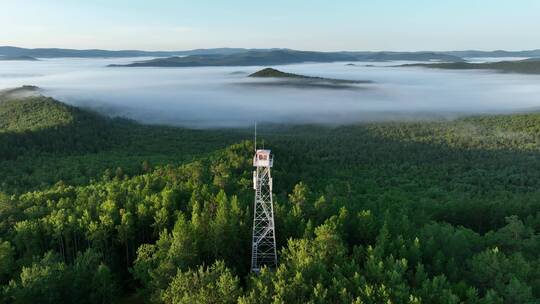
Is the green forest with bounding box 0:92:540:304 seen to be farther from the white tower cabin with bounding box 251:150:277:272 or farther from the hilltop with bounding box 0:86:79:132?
the hilltop with bounding box 0:86:79:132

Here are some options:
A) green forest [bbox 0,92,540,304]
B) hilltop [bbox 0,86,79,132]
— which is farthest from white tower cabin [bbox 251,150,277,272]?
hilltop [bbox 0,86,79,132]

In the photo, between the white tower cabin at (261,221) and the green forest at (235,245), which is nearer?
the green forest at (235,245)

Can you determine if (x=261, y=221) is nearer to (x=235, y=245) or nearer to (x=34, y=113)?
(x=235, y=245)

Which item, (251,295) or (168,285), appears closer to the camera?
(251,295)

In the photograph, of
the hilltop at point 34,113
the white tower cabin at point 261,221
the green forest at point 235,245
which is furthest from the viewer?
the hilltop at point 34,113

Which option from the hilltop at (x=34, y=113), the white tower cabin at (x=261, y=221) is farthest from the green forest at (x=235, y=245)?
the hilltop at (x=34, y=113)

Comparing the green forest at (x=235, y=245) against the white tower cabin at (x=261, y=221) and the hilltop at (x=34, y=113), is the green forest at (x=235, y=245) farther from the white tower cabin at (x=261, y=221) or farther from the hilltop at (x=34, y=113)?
the hilltop at (x=34, y=113)

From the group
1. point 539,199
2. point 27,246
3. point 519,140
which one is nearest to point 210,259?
point 27,246

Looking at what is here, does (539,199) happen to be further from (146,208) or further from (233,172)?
(146,208)
